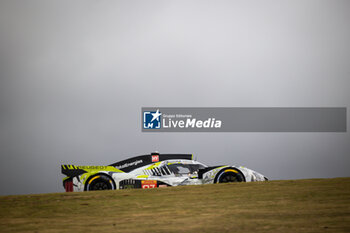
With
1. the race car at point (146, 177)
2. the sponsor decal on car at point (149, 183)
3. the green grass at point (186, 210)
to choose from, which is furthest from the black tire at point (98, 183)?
the green grass at point (186, 210)

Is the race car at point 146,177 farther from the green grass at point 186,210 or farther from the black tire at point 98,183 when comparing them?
the green grass at point 186,210

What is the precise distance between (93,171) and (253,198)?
7.15ft

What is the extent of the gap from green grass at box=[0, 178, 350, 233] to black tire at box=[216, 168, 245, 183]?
1.92 meters

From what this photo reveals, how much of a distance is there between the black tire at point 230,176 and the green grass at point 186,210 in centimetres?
192

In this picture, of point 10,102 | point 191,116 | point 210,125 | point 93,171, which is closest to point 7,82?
point 10,102

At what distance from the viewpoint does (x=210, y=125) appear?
353cm

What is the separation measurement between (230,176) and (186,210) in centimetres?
213

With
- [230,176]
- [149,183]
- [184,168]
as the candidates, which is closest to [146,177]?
[149,183]

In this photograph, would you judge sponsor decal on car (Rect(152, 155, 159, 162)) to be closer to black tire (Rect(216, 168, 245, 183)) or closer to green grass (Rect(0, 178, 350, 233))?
black tire (Rect(216, 168, 245, 183))

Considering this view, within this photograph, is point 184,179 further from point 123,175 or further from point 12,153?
point 12,153

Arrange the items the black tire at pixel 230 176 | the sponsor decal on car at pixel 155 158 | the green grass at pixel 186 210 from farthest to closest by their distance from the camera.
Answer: the sponsor decal on car at pixel 155 158, the black tire at pixel 230 176, the green grass at pixel 186 210

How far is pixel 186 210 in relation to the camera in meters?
0.31

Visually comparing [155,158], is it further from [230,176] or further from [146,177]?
[230,176]

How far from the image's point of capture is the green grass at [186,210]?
0.26 meters
